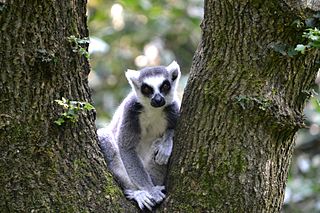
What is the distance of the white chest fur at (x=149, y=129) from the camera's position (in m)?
4.89

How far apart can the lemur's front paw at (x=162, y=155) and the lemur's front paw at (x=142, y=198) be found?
438 mm

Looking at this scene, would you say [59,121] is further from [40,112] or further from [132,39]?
[132,39]

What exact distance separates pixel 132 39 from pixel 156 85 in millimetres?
4115

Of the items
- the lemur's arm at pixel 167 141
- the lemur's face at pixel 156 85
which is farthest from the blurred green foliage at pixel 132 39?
the lemur's arm at pixel 167 141

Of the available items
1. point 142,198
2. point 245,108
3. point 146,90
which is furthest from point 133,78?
point 245,108

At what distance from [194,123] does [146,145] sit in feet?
4.36

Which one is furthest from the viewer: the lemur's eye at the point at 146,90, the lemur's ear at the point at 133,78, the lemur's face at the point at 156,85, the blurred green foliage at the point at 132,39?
the blurred green foliage at the point at 132,39

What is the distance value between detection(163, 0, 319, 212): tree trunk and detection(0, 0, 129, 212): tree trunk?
70cm

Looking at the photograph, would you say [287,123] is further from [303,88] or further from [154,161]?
[154,161]

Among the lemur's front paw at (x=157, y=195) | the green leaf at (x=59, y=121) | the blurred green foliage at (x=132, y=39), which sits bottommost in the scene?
the lemur's front paw at (x=157, y=195)

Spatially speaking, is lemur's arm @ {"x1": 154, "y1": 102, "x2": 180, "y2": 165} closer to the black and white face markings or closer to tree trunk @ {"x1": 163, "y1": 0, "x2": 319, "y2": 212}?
the black and white face markings

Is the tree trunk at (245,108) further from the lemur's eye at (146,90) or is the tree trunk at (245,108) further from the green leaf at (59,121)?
the lemur's eye at (146,90)

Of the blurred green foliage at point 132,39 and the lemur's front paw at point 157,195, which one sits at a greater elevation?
the blurred green foliage at point 132,39

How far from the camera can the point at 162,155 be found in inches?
174
